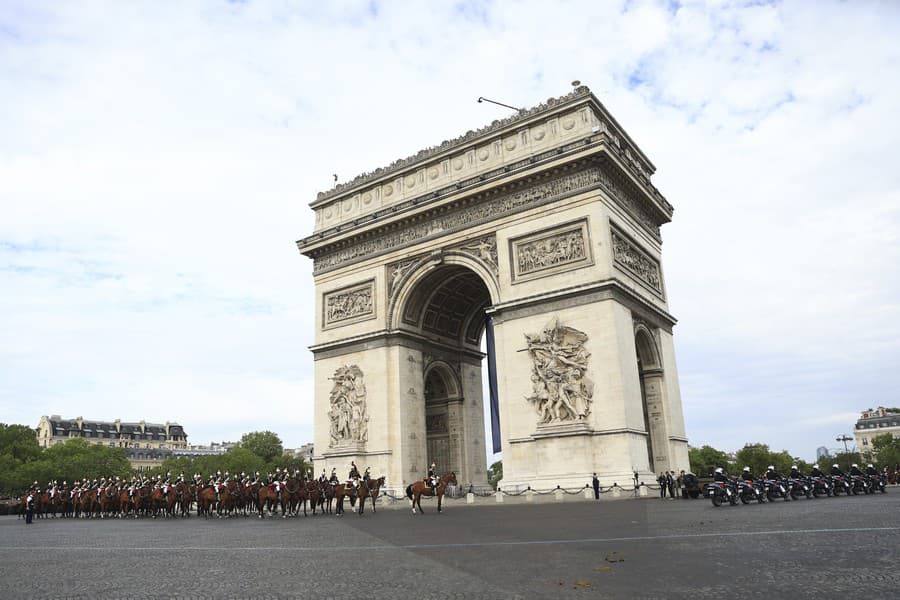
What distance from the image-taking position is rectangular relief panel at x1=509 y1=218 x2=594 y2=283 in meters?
23.8

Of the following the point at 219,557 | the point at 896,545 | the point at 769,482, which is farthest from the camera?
the point at 769,482

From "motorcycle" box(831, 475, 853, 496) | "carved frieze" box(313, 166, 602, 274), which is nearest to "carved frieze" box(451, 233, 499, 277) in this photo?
"carved frieze" box(313, 166, 602, 274)

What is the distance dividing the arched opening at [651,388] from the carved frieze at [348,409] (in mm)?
11500

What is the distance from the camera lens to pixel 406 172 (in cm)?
2964

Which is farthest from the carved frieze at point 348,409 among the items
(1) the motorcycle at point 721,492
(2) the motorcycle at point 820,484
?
(2) the motorcycle at point 820,484

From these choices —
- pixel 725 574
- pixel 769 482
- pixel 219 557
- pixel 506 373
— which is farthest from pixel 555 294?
pixel 725 574

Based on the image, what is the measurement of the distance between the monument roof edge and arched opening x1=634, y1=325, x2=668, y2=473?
8801 millimetres

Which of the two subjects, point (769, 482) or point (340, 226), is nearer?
point (769, 482)

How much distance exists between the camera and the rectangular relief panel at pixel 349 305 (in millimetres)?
29719

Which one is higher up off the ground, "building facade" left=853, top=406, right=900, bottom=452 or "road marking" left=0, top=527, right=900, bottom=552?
"building facade" left=853, top=406, right=900, bottom=452

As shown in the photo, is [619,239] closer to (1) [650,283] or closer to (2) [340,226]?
(1) [650,283]

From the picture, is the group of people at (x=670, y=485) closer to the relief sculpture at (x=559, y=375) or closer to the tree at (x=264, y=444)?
the relief sculpture at (x=559, y=375)

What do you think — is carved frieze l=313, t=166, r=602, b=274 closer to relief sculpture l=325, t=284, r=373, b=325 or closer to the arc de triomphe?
the arc de triomphe

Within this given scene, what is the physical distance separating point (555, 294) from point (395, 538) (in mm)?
14938
